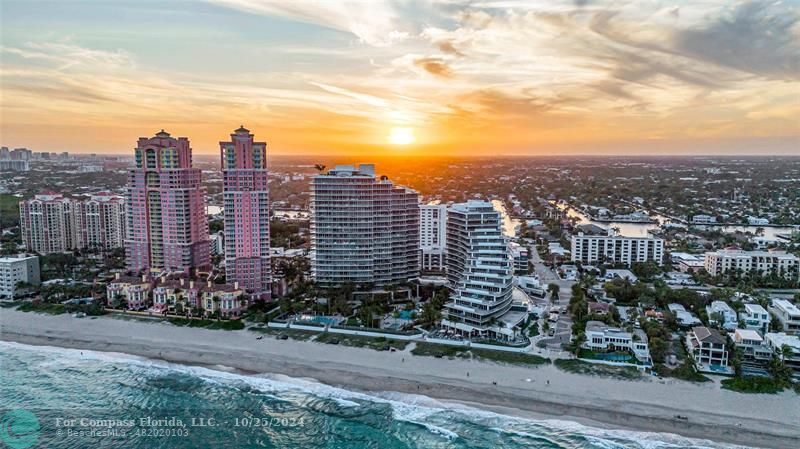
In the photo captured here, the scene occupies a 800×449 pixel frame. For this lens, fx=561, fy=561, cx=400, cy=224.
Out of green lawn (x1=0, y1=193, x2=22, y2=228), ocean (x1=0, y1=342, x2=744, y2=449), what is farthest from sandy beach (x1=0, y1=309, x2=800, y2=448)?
green lawn (x1=0, y1=193, x2=22, y2=228)

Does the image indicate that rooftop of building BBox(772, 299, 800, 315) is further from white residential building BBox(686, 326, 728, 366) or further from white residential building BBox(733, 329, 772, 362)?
white residential building BBox(686, 326, 728, 366)

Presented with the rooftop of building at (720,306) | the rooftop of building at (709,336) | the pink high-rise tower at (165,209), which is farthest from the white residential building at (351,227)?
the rooftop of building at (720,306)

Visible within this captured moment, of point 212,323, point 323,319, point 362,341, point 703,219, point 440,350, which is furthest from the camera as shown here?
point 703,219

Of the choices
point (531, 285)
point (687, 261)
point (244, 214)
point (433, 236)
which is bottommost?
point (531, 285)

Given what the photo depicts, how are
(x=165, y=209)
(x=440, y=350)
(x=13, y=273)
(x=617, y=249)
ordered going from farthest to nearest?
(x=617, y=249) < (x=165, y=209) < (x=13, y=273) < (x=440, y=350)

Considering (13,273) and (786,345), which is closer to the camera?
(786,345)

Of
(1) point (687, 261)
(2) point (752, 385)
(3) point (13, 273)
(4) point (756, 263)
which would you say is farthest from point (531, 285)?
(3) point (13, 273)

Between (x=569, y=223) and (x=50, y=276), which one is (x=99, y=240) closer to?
(x=50, y=276)

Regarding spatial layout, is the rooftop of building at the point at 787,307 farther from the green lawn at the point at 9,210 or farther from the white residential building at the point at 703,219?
the green lawn at the point at 9,210

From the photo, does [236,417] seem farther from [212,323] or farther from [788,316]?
[788,316]
